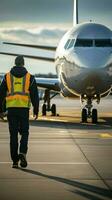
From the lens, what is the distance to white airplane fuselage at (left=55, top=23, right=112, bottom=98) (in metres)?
23.1

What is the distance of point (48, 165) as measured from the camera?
36.7 ft

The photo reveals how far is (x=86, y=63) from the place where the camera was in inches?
908

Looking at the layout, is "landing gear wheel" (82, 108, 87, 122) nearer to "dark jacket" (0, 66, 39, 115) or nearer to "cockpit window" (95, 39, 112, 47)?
"cockpit window" (95, 39, 112, 47)

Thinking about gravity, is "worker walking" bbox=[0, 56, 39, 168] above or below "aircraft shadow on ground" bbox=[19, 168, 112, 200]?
above

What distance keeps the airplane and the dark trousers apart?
462 inches

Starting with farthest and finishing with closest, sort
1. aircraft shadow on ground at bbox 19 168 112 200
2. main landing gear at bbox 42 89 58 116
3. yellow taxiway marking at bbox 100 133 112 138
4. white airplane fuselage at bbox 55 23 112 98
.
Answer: main landing gear at bbox 42 89 58 116, white airplane fuselage at bbox 55 23 112 98, yellow taxiway marking at bbox 100 133 112 138, aircraft shadow on ground at bbox 19 168 112 200

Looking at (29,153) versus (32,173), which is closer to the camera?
(32,173)

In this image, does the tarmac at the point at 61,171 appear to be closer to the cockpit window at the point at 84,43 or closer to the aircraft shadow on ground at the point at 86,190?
the aircraft shadow on ground at the point at 86,190

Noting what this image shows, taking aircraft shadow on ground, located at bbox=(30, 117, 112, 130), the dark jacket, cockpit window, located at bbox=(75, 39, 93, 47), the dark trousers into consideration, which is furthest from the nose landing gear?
the dark trousers

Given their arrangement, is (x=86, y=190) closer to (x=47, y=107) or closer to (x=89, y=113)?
(x=89, y=113)

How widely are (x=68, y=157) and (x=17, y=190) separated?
4.00 meters

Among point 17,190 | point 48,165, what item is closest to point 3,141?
point 48,165

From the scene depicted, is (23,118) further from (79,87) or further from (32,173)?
(79,87)

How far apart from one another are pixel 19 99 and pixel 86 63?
11.9 metres
